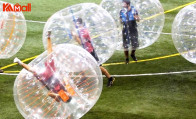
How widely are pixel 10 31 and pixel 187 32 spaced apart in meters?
3.67

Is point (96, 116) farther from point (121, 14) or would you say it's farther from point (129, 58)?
point (129, 58)

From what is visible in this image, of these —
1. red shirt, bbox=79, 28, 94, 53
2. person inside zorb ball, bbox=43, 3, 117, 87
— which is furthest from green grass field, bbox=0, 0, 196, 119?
red shirt, bbox=79, 28, 94, 53

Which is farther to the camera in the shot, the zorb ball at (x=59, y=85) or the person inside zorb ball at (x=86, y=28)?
the person inside zorb ball at (x=86, y=28)

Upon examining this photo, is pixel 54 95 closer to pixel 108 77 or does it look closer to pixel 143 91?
pixel 108 77

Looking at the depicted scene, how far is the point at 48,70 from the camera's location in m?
5.99

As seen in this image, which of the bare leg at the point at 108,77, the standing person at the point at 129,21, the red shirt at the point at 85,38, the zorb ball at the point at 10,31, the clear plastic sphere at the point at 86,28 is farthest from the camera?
the bare leg at the point at 108,77

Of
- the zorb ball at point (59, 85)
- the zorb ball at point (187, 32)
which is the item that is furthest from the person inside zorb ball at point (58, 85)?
the zorb ball at point (187, 32)

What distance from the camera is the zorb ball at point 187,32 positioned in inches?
306

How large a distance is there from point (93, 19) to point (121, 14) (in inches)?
44.5

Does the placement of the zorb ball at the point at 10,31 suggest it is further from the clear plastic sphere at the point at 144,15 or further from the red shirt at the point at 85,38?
the clear plastic sphere at the point at 144,15

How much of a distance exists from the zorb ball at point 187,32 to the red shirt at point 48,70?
3.07 m

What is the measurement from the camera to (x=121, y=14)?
8445 millimetres

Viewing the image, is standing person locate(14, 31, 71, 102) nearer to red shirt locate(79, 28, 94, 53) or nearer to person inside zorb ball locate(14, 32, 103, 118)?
person inside zorb ball locate(14, 32, 103, 118)

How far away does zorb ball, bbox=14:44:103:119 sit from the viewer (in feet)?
19.7
